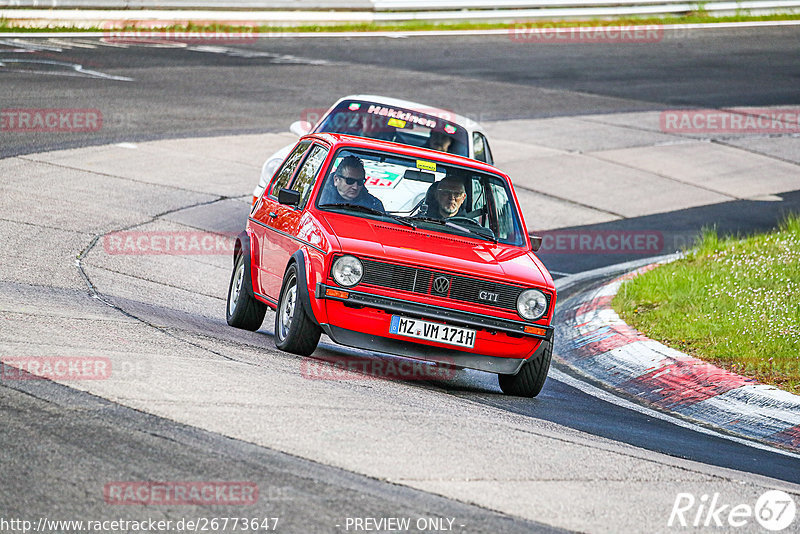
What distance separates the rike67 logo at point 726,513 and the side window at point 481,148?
7485 millimetres

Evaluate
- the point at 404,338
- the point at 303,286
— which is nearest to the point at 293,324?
the point at 303,286

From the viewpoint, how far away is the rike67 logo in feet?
18.3

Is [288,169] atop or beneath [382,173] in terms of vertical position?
beneath

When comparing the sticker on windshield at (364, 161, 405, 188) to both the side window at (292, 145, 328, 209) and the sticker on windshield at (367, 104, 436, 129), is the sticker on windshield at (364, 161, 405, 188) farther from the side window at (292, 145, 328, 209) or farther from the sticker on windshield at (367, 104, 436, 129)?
the sticker on windshield at (367, 104, 436, 129)

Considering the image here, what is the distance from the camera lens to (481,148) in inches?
523

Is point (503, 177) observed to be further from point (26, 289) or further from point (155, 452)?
point (155, 452)
